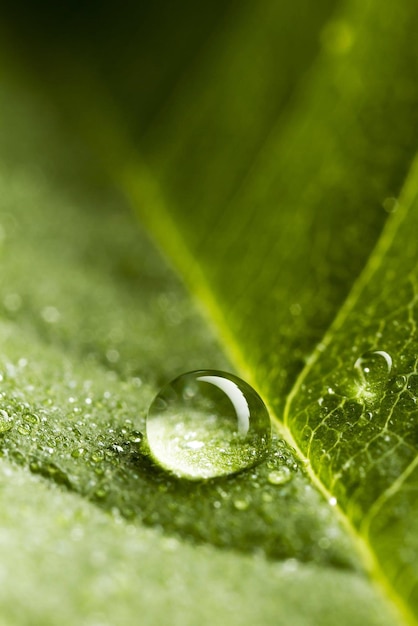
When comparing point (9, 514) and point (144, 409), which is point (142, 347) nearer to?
point (144, 409)

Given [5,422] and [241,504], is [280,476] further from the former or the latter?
[5,422]

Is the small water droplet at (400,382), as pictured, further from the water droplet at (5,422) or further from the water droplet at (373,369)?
the water droplet at (5,422)

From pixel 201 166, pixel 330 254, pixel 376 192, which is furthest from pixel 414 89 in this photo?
pixel 201 166

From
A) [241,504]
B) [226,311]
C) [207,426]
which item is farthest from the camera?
[226,311]

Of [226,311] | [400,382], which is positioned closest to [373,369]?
[400,382]

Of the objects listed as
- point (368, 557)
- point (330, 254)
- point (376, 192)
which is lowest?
point (368, 557)

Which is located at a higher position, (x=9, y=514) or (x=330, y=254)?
(x=330, y=254)
